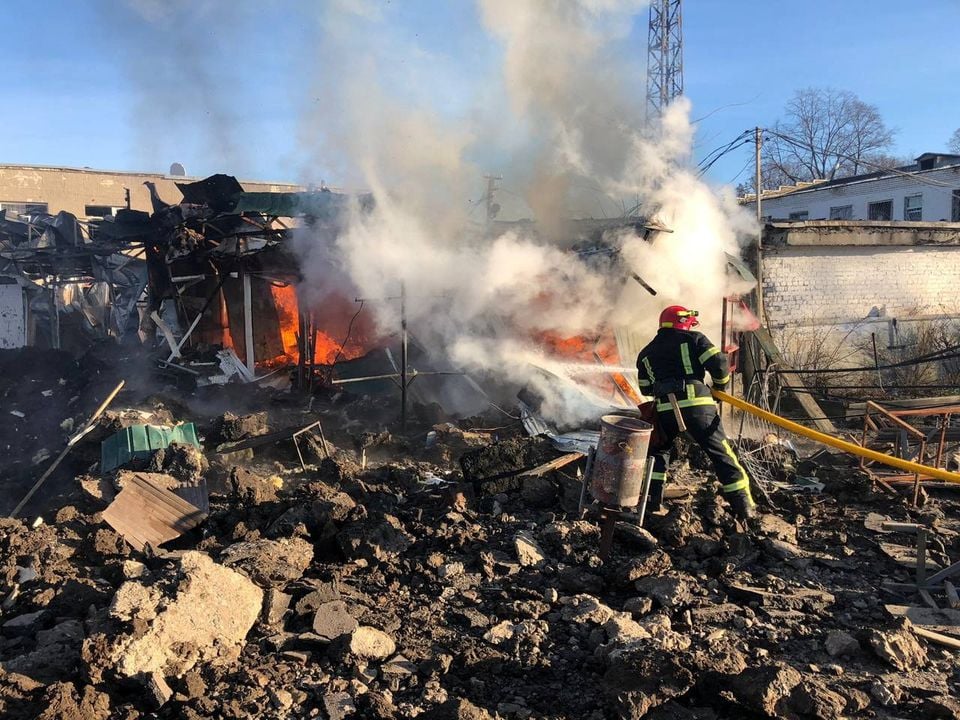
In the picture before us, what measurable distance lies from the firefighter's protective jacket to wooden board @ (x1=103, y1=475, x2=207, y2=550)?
3.96 metres

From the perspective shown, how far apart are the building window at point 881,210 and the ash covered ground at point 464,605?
23.2 m

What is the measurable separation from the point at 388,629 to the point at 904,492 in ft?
16.4

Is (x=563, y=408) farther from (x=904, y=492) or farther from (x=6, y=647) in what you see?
(x=6, y=647)

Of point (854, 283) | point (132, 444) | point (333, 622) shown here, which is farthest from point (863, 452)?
point (854, 283)

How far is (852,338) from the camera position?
40.9ft

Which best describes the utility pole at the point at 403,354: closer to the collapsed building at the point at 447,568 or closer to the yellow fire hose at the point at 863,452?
the collapsed building at the point at 447,568

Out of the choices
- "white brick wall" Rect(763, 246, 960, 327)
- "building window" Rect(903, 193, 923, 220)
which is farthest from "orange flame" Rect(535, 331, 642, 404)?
"building window" Rect(903, 193, 923, 220)

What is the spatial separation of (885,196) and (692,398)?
25.0m

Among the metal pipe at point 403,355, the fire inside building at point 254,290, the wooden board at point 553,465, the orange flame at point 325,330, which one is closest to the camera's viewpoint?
the wooden board at point 553,465

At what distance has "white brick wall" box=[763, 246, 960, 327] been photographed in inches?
468

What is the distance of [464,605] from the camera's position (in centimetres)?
407

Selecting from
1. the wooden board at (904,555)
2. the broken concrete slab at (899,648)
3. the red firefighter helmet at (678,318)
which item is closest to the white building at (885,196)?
the red firefighter helmet at (678,318)

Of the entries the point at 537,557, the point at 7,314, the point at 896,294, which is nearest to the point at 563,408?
the point at 537,557

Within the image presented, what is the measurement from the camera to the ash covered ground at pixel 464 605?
304 cm
